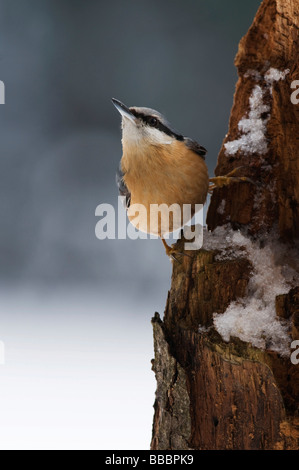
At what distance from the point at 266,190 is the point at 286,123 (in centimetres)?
20

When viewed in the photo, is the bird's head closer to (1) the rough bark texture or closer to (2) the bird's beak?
(2) the bird's beak

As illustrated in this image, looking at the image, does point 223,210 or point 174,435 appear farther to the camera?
point 223,210

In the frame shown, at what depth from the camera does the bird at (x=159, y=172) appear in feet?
4.33

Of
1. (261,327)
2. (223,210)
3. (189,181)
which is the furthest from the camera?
(223,210)

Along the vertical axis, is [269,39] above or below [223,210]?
above

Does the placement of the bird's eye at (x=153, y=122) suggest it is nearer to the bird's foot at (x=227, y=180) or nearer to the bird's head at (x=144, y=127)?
the bird's head at (x=144, y=127)

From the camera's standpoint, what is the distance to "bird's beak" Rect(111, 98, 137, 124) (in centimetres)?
123

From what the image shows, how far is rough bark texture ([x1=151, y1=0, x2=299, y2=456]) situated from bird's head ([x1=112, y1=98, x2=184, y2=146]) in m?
0.28

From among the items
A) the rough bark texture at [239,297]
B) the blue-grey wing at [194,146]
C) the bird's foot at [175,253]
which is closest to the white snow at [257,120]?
the rough bark texture at [239,297]

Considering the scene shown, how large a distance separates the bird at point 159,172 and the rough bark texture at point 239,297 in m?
0.11

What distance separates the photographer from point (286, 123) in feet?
4.51

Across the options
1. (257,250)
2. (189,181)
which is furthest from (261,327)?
(189,181)

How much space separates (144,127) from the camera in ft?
4.29
